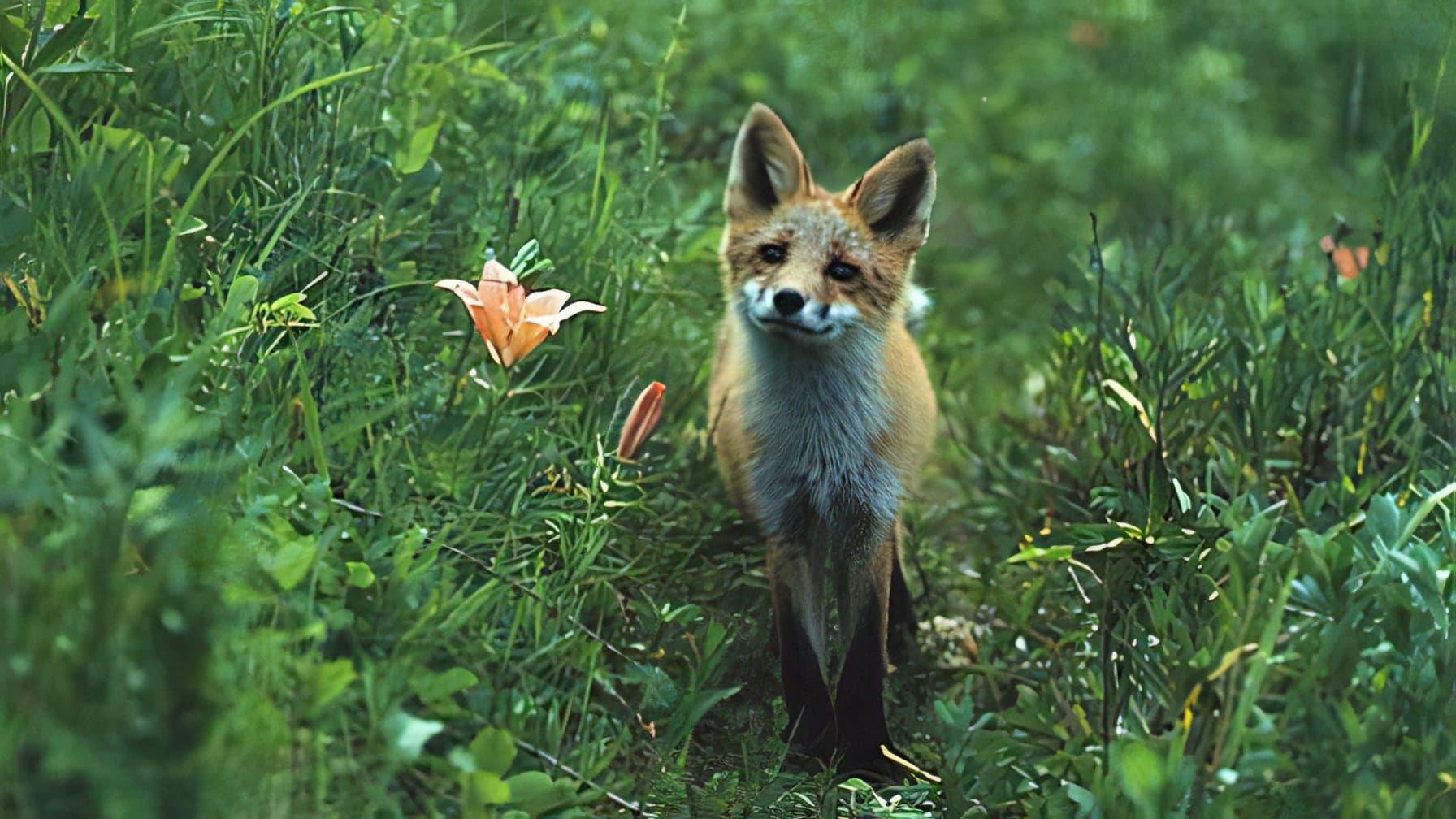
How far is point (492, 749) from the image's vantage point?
169 centimetres

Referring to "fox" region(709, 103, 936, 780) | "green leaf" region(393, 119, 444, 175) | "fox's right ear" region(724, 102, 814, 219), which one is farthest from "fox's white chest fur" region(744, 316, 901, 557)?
"green leaf" region(393, 119, 444, 175)

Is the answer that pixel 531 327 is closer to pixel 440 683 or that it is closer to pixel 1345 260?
pixel 440 683

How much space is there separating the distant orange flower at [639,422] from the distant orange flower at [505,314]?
0.80 ft

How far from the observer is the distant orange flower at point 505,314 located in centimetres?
222

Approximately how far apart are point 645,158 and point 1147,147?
305cm

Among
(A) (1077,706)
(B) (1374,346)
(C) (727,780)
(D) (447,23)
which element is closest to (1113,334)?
(B) (1374,346)

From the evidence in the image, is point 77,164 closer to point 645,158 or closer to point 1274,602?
point 645,158

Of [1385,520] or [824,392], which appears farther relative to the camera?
[824,392]

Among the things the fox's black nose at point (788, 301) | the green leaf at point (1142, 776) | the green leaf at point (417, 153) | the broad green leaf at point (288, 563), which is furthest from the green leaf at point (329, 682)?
the green leaf at point (417, 153)

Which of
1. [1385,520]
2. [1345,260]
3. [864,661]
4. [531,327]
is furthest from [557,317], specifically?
[1345,260]

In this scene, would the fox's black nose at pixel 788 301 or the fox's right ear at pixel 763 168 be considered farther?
the fox's right ear at pixel 763 168

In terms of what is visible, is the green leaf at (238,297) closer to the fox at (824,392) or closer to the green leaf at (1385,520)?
the fox at (824,392)

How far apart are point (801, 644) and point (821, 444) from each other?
0.46 metres

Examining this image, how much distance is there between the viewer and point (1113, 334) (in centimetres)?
291
